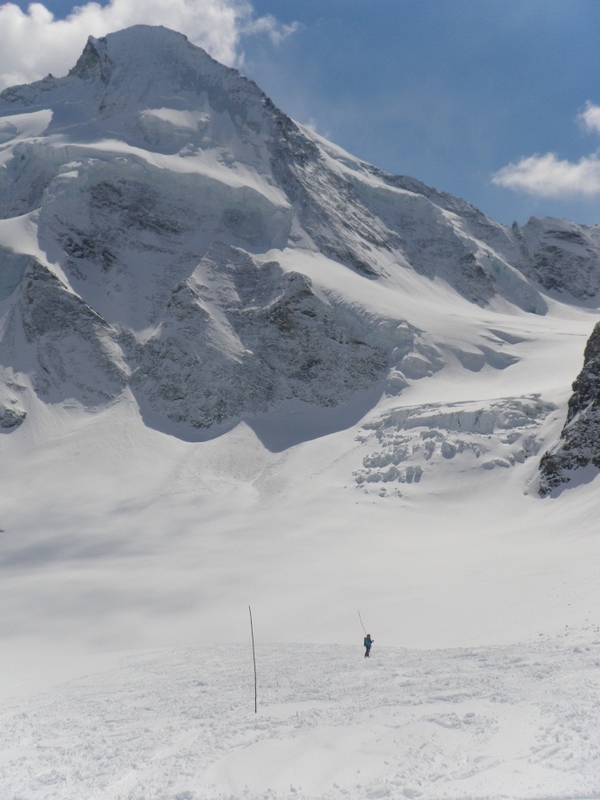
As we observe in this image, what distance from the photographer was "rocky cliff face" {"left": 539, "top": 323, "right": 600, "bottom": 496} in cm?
3838

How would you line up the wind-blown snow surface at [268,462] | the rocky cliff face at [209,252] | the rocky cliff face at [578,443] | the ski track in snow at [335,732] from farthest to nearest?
the rocky cliff face at [209,252] → the rocky cliff face at [578,443] → the wind-blown snow surface at [268,462] → the ski track in snow at [335,732]

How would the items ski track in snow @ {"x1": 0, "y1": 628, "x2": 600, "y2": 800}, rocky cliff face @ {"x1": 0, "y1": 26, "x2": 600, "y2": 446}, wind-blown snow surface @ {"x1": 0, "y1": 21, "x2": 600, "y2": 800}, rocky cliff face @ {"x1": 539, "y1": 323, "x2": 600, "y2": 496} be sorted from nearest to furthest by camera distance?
ski track in snow @ {"x1": 0, "y1": 628, "x2": 600, "y2": 800}, wind-blown snow surface @ {"x1": 0, "y1": 21, "x2": 600, "y2": 800}, rocky cliff face @ {"x1": 539, "y1": 323, "x2": 600, "y2": 496}, rocky cliff face @ {"x1": 0, "y1": 26, "x2": 600, "y2": 446}

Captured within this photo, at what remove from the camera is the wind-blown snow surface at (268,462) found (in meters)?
15.5

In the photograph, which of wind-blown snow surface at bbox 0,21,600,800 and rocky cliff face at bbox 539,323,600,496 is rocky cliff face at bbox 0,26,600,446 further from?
rocky cliff face at bbox 539,323,600,496

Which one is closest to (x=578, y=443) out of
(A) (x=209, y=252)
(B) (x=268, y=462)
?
(B) (x=268, y=462)

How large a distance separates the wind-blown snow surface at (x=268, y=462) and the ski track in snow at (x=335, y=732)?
0.10m

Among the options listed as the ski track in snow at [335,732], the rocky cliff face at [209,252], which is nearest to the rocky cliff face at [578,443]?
the rocky cliff face at [209,252]

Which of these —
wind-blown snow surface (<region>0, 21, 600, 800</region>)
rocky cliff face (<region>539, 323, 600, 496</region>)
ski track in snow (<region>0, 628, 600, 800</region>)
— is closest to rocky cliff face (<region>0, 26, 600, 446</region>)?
wind-blown snow surface (<region>0, 21, 600, 800</region>)

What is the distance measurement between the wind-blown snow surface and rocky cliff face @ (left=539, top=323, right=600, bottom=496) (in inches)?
38.4

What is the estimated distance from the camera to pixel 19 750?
16.7 m

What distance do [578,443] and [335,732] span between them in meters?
28.9

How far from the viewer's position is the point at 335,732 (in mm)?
15367

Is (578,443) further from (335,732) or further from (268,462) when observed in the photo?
(335,732)

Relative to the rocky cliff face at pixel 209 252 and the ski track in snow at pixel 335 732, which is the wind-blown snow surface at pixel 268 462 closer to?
the ski track in snow at pixel 335 732
